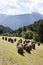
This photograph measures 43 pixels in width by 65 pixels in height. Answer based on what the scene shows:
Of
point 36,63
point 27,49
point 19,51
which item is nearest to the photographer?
point 36,63

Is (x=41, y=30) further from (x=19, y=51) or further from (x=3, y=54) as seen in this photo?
(x=3, y=54)

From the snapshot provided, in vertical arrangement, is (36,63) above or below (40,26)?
below

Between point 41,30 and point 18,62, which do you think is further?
point 41,30

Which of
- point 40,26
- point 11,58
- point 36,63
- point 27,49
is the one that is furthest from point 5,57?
point 40,26

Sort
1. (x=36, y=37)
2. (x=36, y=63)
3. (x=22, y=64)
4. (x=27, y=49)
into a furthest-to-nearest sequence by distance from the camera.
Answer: (x=36, y=37)
(x=27, y=49)
(x=36, y=63)
(x=22, y=64)

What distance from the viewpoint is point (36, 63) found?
44156 millimetres

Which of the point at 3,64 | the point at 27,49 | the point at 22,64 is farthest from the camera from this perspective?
the point at 27,49

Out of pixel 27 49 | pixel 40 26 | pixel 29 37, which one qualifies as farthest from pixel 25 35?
pixel 27 49

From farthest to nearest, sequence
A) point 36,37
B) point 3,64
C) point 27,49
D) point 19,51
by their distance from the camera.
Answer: point 36,37 < point 27,49 < point 19,51 < point 3,64

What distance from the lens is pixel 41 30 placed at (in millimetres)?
146000

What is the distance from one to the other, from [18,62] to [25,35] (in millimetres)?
103295

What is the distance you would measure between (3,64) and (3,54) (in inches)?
215

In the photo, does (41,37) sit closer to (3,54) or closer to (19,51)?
(19,51)

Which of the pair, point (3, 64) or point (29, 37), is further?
point (29, 37)
